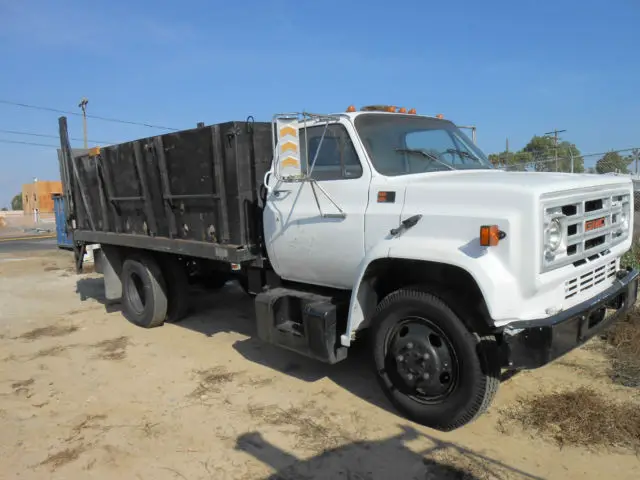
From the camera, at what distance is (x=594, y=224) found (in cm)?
380

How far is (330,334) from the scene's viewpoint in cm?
421

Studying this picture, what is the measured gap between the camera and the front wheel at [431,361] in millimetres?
3484

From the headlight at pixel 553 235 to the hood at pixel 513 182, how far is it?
0.72ft

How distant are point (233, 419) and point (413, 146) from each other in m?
2.67

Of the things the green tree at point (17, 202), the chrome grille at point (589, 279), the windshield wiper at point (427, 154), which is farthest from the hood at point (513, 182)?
the green tree at point (17, 202)

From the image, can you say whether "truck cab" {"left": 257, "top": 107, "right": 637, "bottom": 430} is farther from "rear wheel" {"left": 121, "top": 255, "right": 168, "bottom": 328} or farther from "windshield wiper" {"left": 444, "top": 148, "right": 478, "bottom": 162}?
"rear wheel" {"left": 121, "top": 255, "right": 168, "bottom": 328}

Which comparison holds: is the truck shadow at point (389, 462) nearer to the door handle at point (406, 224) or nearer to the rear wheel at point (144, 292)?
the door handle at point (406, 224)

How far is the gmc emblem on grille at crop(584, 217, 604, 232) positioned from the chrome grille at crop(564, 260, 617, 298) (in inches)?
11.9

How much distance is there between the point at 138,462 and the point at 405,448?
181cm

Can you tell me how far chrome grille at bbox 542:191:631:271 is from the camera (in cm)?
336

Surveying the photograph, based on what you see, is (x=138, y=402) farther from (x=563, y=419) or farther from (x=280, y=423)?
(x=563, y=419)

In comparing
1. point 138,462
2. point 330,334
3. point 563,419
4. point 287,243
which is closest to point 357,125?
point 287,243

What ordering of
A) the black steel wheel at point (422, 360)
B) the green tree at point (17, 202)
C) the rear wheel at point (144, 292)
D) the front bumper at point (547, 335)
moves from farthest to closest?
1. the green tree at point (17, 202)
2. the rear wheel at point (144, 292)
3. the black steel wheel at point (422, 360)
4. the front bumper at point (547, 335)

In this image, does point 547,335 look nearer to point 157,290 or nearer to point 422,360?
point 422,360
